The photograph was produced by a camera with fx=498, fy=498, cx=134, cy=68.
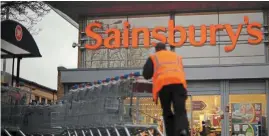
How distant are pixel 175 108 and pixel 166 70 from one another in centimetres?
57

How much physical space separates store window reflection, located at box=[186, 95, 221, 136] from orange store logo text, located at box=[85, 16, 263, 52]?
216cm

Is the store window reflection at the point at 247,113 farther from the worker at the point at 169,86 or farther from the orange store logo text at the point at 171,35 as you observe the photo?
the worker at the point at 169,86

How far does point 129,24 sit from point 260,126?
21.8ft

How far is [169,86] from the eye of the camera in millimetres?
7168

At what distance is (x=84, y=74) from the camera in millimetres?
19625

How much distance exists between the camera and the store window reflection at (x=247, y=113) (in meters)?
18.8

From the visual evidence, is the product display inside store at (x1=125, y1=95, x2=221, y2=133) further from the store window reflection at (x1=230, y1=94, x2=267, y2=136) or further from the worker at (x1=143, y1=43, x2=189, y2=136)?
the worker at (x1=143, y1=43, x2=189, y2=136)

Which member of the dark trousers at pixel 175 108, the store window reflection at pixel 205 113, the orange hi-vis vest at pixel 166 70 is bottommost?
the store window reflection at pixel 205 113

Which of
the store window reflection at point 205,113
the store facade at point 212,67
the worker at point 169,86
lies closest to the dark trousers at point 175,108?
the worker at point 169,86

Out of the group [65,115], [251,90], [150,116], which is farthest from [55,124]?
[251,90]

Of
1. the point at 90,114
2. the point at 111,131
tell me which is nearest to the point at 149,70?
the point at 111,131

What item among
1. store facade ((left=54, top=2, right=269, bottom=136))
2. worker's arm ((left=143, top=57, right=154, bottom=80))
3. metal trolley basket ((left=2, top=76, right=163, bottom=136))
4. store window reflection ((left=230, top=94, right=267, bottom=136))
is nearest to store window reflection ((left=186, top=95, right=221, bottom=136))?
store facade ((left=54, top=2, right=269, bottom=136))

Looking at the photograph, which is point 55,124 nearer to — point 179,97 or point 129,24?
point 179,97

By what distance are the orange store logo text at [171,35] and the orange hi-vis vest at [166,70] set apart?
494 inches
